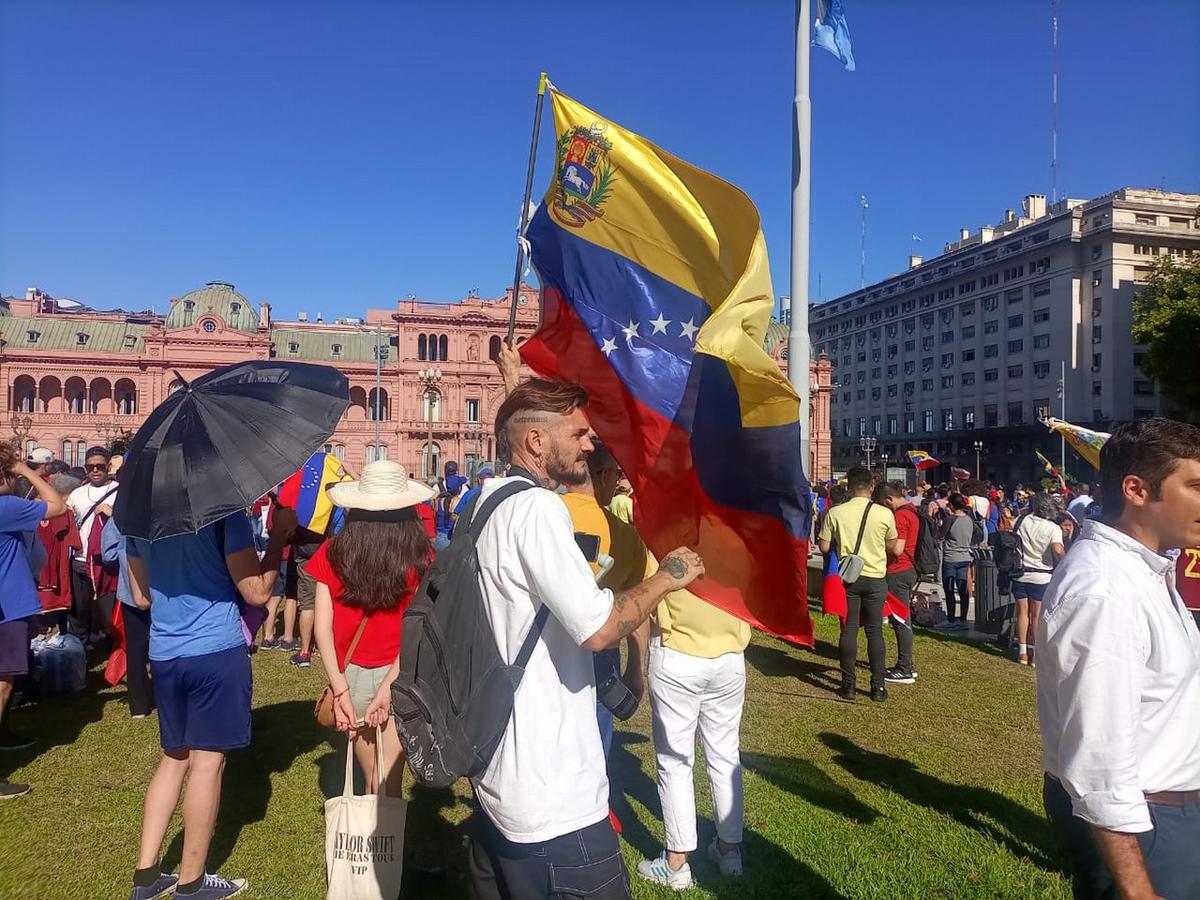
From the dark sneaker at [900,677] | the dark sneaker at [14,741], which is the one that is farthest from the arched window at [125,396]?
the dark sneaker at [900,677]

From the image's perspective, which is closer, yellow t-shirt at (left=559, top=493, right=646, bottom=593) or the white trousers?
yellow t-shirt at (left=559, top=493, right=646, bottom=593)

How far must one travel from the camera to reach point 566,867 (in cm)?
208

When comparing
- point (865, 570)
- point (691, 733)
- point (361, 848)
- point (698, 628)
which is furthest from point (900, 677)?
point (361, 848)

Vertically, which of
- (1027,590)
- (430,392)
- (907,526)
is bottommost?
(1027,590)

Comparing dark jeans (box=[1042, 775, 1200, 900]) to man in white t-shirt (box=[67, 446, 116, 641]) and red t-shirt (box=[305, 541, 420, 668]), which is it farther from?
man in white t-shirt (box=[67, 446, 116, 641])

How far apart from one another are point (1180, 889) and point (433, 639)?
1.99 m

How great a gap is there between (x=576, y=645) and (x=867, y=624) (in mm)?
5612

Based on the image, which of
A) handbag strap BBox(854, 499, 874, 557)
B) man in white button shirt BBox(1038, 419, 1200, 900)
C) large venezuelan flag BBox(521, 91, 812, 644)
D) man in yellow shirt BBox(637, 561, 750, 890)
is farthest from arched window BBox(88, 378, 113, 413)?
man in white button shirt BBox(1038, 419, 1200, 900)

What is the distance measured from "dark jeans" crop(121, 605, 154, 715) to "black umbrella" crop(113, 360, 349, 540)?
257 cm

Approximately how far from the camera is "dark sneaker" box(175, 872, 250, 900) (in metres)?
3.51

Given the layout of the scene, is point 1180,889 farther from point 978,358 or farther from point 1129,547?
point 978,358

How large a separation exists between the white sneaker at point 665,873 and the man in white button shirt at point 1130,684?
2.11 meters

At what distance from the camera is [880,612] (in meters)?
7.12

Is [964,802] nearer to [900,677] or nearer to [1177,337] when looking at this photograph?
[900,677]
